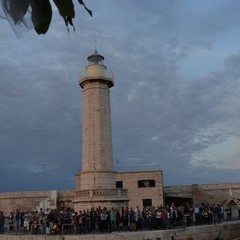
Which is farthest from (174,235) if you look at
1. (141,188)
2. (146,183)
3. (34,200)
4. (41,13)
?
(34,200)

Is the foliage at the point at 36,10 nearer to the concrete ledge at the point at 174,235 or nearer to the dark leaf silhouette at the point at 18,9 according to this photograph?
the dark leaf silhouette at the point at 18,9

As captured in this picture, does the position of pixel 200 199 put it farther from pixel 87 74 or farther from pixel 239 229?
pixel 87 74

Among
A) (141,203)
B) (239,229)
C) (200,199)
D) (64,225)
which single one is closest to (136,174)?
(141,203)

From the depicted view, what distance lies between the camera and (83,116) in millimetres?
22266

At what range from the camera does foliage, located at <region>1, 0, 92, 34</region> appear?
128cm

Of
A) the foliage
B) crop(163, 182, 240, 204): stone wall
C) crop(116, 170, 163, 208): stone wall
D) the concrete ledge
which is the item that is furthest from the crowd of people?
the foliage

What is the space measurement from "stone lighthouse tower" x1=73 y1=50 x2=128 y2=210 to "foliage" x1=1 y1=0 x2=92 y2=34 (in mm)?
19388

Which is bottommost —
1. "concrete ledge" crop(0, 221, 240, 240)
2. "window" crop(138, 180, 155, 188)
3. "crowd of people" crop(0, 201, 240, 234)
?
"concrete ledge" crop(0, 221, 240, 240)

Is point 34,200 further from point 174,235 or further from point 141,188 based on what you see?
point 174,235

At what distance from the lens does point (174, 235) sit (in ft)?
53.5

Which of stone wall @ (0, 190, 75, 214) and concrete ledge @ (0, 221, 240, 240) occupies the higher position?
stone wall @ (0, 190, 75, 214)

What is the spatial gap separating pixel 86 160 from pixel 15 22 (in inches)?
805

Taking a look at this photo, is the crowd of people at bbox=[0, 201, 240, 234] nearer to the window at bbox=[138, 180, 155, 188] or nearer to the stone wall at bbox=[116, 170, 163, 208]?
the stone wall at bbox=[116, 170, 163, 208]

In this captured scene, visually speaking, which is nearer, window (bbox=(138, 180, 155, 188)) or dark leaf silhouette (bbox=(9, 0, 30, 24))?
dark leaf silhouette (bbox=(9, 0, 30, 24))
